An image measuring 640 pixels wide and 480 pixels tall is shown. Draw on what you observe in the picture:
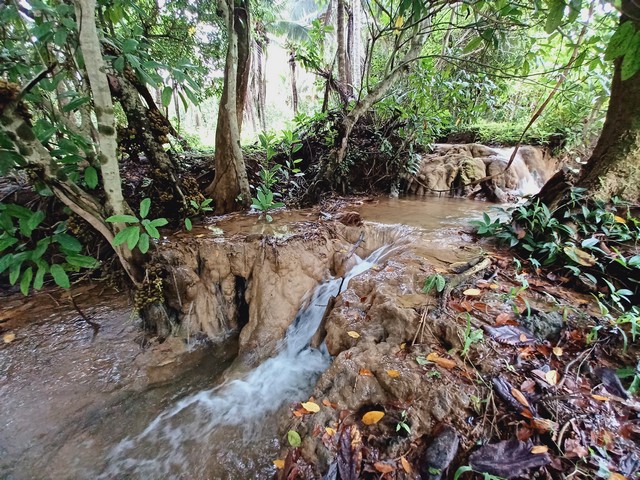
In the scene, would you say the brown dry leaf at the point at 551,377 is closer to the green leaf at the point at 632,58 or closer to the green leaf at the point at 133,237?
the green leaf at the point at 632,58

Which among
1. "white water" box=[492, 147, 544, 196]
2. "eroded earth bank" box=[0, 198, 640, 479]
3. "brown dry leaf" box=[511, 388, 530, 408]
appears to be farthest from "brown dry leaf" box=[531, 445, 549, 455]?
"white water" box=[492, 147, 544, 196]

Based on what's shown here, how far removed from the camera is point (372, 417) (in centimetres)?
175

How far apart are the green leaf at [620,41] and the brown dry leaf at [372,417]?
229 centimetres

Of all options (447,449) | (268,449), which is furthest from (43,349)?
(447,449)

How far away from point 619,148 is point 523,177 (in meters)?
4.97

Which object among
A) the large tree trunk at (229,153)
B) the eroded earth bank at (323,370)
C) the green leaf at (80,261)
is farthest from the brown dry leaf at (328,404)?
the large tree trunk at (229,153)

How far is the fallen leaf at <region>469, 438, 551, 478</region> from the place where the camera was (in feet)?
4.50

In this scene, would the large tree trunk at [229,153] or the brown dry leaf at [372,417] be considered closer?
the brown dry leaf at [372,417]

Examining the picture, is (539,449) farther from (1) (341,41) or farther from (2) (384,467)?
(1) (341,41)

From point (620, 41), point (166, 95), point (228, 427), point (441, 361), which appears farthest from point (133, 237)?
point (620, 41)

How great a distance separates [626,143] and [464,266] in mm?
2092

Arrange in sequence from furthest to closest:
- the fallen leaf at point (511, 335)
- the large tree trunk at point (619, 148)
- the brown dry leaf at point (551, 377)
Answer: the large tree trunk at point (619, 148) < the fallen leaf at point (511, 335) < the brown dry leaf at point (551, 377)

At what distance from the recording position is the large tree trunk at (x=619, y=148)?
2.83 metres

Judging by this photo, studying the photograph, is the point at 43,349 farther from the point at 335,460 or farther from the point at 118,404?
the point at 335,460
